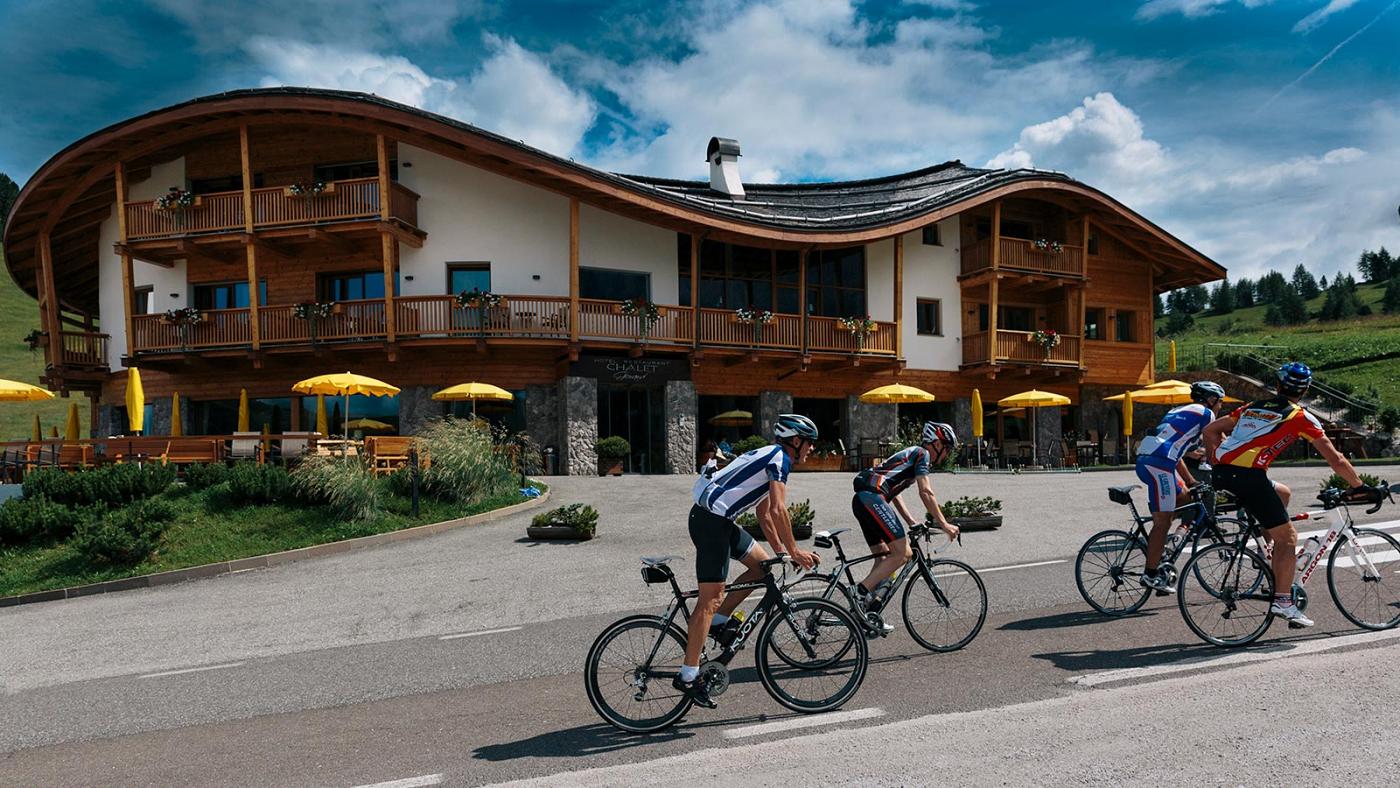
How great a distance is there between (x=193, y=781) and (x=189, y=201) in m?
23.7

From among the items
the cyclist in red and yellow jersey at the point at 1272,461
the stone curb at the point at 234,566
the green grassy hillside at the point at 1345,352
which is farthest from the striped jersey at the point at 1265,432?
the green grassy hillside at the point at 1345,352

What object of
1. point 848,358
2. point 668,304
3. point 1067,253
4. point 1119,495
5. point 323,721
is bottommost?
point 323,721

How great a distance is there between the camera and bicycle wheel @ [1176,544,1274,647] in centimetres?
652

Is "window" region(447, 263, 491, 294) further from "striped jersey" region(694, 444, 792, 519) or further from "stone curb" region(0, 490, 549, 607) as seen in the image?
"striped jersey" region(694, 444, 792, 519)

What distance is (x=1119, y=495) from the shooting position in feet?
25.6

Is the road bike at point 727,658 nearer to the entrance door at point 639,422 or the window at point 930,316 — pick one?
the entrance door at point 639,422

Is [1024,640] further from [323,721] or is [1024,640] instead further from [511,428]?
[511,428]

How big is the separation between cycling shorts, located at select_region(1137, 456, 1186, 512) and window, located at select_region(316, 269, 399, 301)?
22.4 metres

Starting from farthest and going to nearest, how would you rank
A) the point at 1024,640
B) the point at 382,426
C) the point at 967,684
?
the point at 382,426 → the point at 1024,640 → the point at 967,684

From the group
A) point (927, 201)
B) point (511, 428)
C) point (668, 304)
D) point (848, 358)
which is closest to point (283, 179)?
point (511, 428)

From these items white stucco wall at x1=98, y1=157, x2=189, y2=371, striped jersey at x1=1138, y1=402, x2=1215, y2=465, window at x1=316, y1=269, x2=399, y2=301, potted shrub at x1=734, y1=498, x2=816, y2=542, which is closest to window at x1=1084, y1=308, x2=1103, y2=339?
potted shrub at x1=734, y1=498, x2=816, y2=542

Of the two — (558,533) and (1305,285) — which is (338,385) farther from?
(1305,285)

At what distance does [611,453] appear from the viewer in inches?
923

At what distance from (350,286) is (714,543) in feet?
76.5
